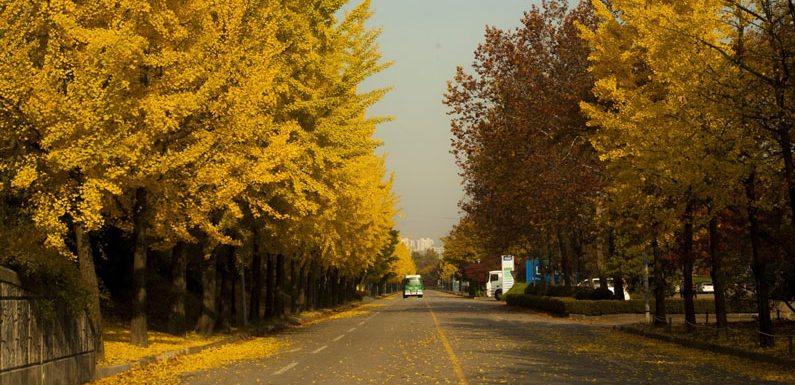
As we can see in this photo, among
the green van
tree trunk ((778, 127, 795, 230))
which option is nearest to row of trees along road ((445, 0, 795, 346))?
tree trunk ((778, 127, 795, 230))

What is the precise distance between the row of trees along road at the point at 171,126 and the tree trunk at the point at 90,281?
0.14ft

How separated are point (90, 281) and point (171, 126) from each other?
155 inches

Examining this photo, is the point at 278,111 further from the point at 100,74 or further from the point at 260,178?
the point at 100,74

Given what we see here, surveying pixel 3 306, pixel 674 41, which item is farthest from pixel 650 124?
pixel 3 306

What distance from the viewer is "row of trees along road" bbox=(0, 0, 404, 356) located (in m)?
13.7

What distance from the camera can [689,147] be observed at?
58.6 feet

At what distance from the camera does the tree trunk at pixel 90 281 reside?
52.3ft

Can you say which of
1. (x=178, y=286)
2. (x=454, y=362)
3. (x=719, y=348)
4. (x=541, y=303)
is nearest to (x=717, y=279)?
(x=719, y=348)

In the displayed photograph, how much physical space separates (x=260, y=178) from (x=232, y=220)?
3.41 m

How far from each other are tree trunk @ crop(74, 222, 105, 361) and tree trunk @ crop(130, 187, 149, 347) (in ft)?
8.95

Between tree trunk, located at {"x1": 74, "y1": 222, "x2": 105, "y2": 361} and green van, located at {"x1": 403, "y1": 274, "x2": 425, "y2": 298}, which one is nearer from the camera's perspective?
tree trunk, located at {"x1": 74, "y1": 222, "x2": 105, "y2": 361}

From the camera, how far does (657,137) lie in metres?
19.8

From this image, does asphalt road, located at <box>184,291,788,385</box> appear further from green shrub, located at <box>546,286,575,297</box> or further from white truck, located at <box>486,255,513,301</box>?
white truck, located at <box>486,255,513,301</box>

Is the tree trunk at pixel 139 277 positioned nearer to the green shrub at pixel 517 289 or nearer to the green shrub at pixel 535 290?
the green shrub at pixel 535 290
